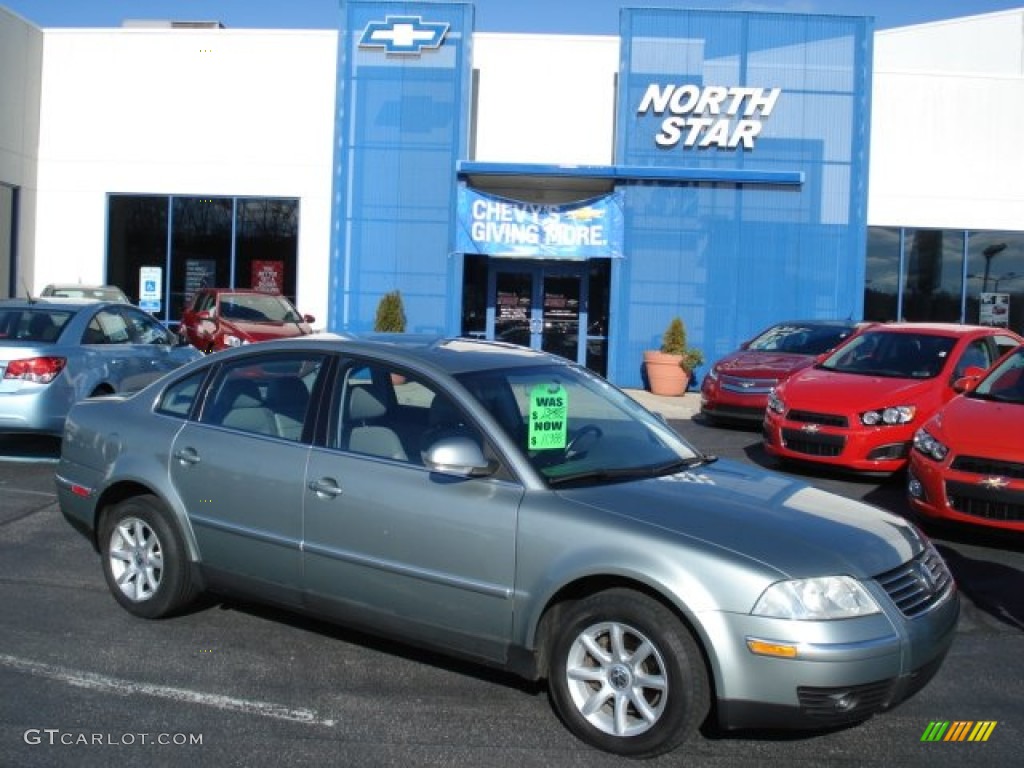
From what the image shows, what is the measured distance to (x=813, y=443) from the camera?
10.1 metres

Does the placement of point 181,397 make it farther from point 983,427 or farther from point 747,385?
point 747,385

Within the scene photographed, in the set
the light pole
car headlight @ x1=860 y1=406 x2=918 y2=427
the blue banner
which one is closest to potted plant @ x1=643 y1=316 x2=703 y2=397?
the blue banner

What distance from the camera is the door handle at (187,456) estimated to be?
5371 millimetres

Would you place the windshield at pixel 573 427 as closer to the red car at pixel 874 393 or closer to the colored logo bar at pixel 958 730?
the colored logo bar at pixel 958 730

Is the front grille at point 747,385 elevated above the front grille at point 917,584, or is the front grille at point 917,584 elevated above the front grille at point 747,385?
the front grille at point 747,385

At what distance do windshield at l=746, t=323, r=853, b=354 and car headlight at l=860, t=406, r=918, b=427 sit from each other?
4.38 metres

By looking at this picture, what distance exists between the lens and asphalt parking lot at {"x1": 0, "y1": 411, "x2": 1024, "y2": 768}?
4.16 meters

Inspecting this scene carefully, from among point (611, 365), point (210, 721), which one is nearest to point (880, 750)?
point (210, 721)

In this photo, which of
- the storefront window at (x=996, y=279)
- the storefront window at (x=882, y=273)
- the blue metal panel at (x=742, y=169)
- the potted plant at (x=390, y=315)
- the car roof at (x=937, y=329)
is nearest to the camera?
the car roof at (x=937, y=329)

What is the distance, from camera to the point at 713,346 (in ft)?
64.2

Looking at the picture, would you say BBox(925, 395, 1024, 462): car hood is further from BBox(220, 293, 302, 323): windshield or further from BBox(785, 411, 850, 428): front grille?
BBox(220, 293, 302, 323): windshield

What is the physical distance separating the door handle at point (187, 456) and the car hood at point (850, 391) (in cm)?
651

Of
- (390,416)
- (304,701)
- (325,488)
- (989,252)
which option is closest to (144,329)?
(390,416)

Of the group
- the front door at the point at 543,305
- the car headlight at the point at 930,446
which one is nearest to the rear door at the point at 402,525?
the car headlight at the point at 930,446
